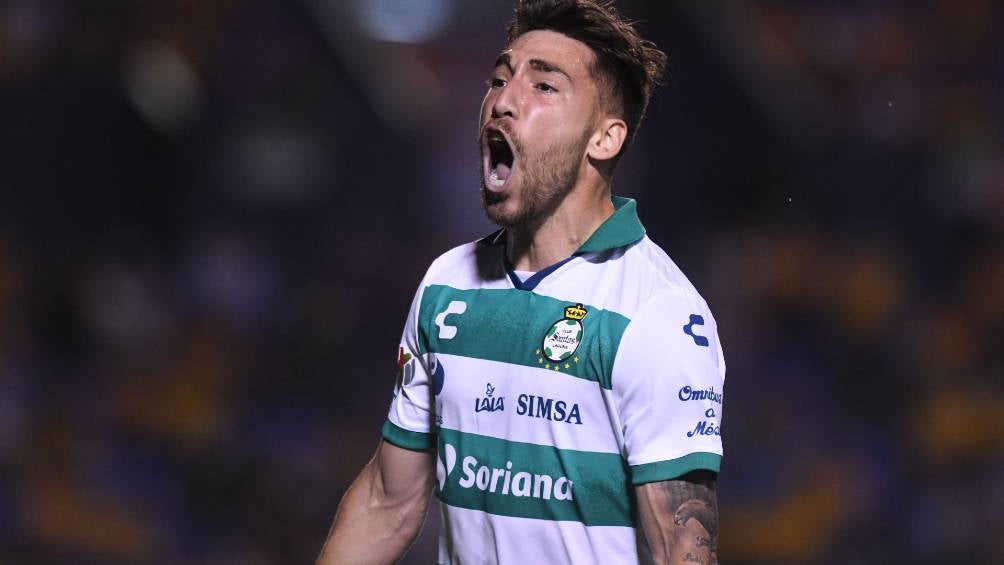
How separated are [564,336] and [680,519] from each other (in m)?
0.42

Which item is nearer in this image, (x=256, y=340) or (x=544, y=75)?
(x=544, y=75)

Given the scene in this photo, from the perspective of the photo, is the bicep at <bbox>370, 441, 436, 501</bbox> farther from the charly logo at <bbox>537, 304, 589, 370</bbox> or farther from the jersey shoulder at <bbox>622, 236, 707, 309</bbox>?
the jersey shoulder at <bbox>622, 236, 707, 309</bbox>

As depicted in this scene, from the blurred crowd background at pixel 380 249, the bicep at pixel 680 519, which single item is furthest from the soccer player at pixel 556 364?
the blurred crowd background at pixel 380 249

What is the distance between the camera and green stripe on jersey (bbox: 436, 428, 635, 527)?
2438 millimetres

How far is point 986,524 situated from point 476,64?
361 centimetres

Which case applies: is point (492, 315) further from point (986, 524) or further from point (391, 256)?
point (986, 524)

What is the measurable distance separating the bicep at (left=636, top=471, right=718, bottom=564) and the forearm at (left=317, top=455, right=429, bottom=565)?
27.5 inches

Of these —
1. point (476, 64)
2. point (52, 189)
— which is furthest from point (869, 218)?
point (52, 189)

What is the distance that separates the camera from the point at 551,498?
8.09 ft

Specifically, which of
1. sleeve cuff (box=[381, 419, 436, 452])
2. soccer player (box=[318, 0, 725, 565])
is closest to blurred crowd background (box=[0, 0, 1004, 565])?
sleeve cuff (box=[381, 419, 436, 452])

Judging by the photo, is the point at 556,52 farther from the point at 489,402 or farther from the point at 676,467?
the point at 676,467

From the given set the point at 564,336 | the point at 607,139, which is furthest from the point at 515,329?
the point at 607,139

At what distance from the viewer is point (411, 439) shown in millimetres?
2797

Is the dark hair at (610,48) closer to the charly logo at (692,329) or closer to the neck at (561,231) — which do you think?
the neck at (561,231)
